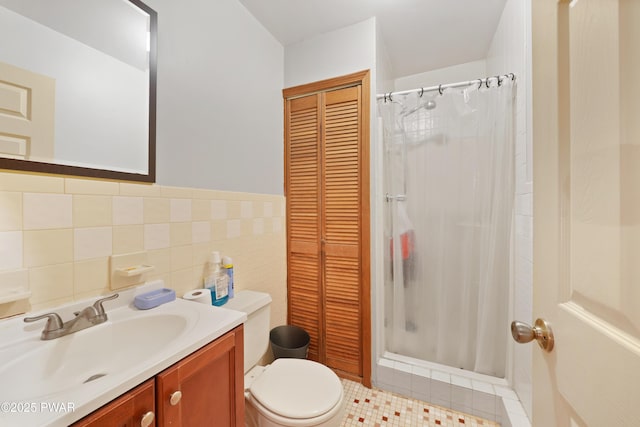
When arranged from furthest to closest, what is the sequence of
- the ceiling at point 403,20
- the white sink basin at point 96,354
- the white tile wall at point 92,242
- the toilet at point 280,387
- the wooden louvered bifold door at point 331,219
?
the wooden louvered bifold door at point 331,219 → the ceiling at point 403,20 → the toilet at point 280,387 → the white tile wall at point 92,242 → the white sink basin at point 96,354

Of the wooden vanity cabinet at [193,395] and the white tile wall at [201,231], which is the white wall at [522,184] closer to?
the wooden vanity cabinet at [193,395]

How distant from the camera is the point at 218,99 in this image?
1306 mm

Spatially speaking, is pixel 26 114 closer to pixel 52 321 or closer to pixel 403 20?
pixel 52 321

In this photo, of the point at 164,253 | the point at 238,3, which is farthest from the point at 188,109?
the point at 238,3

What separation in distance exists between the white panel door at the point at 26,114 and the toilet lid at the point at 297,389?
1.12m

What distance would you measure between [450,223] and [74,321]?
69.0 inches

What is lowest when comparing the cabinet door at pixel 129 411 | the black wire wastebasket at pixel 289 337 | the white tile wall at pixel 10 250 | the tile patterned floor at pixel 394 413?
the tile patterned floor at pixel 394 413

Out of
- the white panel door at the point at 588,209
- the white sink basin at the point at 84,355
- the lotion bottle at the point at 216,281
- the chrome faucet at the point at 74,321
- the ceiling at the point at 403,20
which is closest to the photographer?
the white panel door at the point at 588,209

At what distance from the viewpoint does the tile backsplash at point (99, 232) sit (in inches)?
27.0

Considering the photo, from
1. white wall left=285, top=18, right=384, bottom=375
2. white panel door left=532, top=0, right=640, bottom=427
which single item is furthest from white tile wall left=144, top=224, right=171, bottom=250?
white panel door left=532, top=0, right=640, bottom=427

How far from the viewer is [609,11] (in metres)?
0.37

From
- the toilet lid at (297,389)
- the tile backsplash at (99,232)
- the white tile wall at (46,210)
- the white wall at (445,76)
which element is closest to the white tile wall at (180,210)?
the tile backsplash at (99,232)

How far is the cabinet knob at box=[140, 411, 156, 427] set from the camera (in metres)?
0.55

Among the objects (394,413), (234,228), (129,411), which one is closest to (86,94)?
(234,228)
